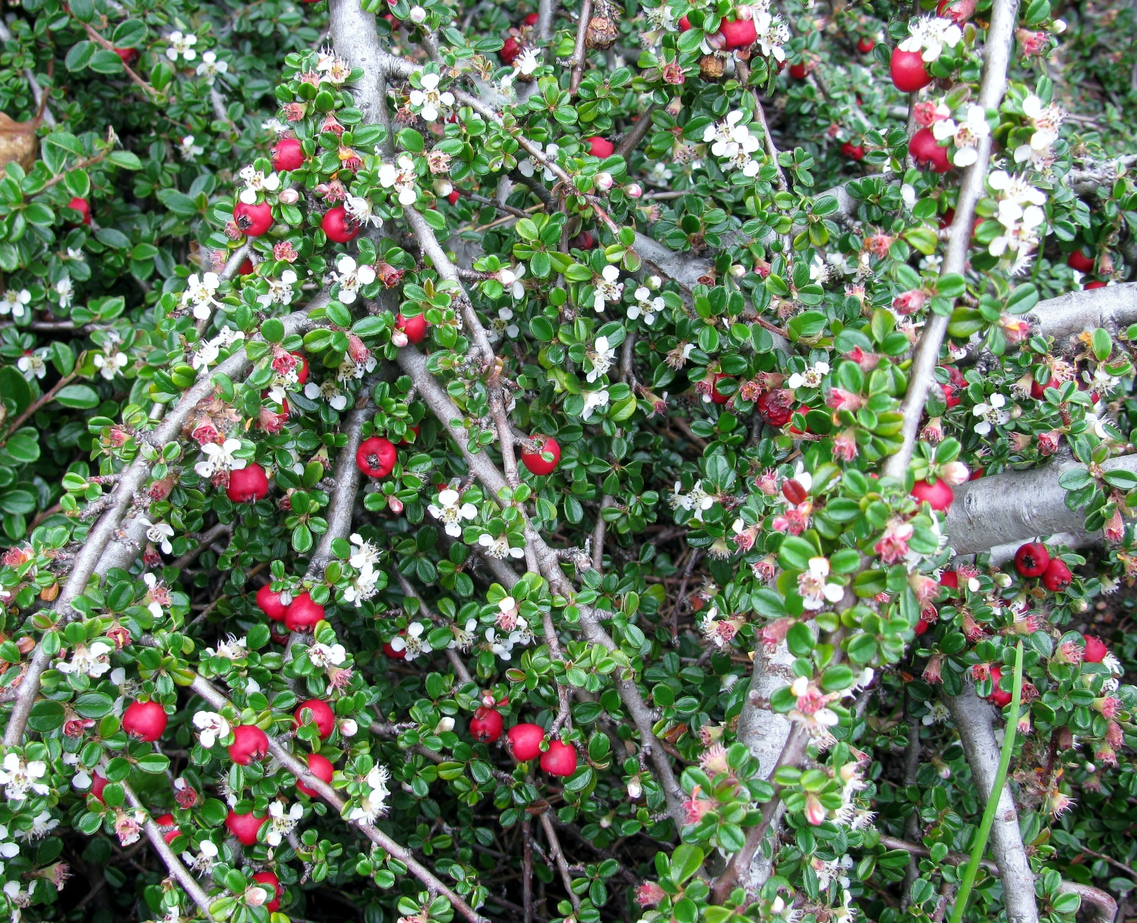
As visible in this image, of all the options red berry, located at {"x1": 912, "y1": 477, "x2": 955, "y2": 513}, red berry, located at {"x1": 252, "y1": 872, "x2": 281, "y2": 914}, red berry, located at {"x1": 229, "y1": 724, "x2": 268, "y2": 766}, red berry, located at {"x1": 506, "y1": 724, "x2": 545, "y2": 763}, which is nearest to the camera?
red berry, located at {"x1": 912, "y1": 477, "x2": 955, "y2": 513}

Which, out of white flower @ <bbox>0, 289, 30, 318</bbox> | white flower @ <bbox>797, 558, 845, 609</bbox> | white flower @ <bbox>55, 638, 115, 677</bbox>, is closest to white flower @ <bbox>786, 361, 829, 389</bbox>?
white flower @ <bbox>797, 558, 845, 609</bbox>

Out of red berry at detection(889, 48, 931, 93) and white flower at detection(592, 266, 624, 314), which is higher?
red berry at detection(889, 48, 931, 93)

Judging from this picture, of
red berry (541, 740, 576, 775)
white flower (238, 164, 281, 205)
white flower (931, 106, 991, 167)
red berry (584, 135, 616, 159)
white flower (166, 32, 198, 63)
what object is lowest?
red berry (541, 740, 576, 775)

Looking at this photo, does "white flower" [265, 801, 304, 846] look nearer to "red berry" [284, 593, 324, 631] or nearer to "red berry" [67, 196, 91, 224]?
"red berry" [284, 593, 324, 631]

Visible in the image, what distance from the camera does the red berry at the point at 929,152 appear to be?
166 centimetres

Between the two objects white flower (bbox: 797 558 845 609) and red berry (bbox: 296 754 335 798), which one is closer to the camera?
white flower (bbox: 797 558 845 609)

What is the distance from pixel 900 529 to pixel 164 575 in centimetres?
176

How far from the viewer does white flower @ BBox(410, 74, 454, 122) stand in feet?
7.00

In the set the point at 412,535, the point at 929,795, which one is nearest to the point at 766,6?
the point at 412,535

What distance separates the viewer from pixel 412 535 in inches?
99.1

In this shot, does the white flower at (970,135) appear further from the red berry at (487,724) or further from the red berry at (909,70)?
the red berry at (487,724)

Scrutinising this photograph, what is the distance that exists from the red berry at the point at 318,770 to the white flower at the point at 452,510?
57cm

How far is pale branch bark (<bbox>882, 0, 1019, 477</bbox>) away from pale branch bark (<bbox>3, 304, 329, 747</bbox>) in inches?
55.1

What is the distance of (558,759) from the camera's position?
1.96m
